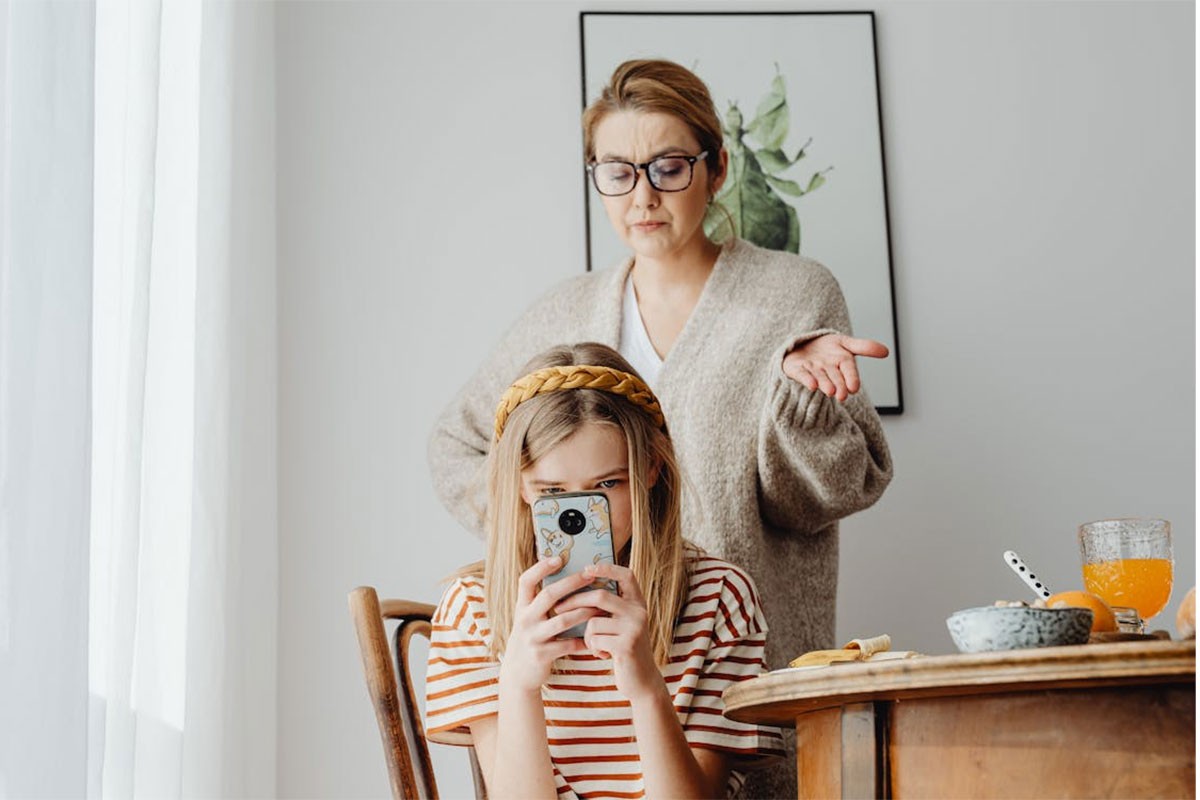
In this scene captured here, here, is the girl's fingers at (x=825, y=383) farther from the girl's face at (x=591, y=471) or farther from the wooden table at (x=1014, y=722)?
the wooden table at (x=1014, y=722)

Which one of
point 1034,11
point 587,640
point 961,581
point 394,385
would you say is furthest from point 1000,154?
point 587,640

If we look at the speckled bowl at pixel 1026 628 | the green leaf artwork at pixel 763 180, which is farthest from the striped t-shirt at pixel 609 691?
the green leaf artwork at pixel 763 180

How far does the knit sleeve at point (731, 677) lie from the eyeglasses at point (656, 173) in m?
0.58

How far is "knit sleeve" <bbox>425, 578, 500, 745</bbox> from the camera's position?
125 centimetres

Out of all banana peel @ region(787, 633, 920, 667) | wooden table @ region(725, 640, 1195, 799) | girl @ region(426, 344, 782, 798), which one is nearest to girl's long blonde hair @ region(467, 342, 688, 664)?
girl @ region(426, 344, 782, 798)

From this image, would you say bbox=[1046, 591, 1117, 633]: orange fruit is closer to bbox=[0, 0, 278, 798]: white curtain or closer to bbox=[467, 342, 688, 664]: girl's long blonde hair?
bbox=[467, 342, 688, 664]: girl's long blonde hair

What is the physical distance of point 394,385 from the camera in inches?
72.2

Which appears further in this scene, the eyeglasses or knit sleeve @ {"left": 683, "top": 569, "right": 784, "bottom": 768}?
the eyeglasses

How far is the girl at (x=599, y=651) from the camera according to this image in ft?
4.03

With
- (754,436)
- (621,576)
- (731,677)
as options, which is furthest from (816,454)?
(621,576)

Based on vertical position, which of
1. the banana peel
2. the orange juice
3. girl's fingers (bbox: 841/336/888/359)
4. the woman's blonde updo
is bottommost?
the banana peel

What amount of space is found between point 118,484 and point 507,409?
383 millimetres

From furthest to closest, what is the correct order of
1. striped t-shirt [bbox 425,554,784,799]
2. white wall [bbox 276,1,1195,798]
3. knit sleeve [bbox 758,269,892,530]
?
white wall [bbox 276,1,1195,798] → knit sleeve [bbox 758,269,892,530] → striped t-shirt [bbox 425,554,784,799]

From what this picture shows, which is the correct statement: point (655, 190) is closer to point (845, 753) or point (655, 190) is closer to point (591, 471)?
point (591, 471)
